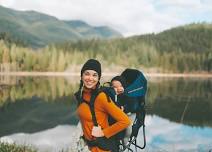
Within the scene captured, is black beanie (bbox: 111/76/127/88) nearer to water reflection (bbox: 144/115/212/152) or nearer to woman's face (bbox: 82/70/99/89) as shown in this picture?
woman's face (bbox: 82/70/99/89)

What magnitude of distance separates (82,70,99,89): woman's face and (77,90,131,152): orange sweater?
0.10m

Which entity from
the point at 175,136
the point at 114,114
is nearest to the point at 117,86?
the point at 114,114

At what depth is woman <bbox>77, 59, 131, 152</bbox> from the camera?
22.4 feet

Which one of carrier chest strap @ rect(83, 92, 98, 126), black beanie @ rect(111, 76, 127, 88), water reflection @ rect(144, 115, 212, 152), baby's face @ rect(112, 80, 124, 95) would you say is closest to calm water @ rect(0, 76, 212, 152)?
water reflection @ rect(144, 115, 212, 152)

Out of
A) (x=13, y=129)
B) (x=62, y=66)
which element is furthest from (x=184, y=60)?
(x=13, y=129)

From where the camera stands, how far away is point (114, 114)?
6.79 meters

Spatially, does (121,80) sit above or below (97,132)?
above

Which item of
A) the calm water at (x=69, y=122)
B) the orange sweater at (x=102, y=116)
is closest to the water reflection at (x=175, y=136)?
the calm water at (x=69, y=122)

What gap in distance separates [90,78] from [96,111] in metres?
0.47

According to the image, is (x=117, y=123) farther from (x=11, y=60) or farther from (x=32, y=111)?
(x=11, y=60)

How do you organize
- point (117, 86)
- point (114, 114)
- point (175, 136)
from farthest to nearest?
point (175, 136) → point (117, 86) → point (114, 114)

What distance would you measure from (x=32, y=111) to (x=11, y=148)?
36664mm

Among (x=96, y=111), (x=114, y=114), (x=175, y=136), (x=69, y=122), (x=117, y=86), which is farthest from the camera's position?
(x=69, y=122)

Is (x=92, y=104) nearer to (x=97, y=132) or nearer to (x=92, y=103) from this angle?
(x=92, y=103)
